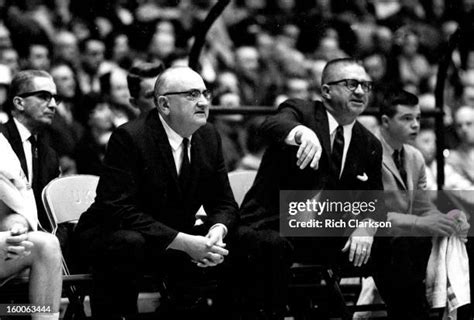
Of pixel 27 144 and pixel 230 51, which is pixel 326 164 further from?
pixel 230 51

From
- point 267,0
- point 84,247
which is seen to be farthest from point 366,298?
point 267,0

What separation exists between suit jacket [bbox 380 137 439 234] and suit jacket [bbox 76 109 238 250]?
0.99 metres

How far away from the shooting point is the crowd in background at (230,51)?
630 cm

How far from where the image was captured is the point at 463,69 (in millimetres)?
9336

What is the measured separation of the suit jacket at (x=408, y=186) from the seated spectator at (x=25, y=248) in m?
1.94

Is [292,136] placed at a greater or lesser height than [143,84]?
lesser

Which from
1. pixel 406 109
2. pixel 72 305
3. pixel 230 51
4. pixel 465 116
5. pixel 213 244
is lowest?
pixel 72 305

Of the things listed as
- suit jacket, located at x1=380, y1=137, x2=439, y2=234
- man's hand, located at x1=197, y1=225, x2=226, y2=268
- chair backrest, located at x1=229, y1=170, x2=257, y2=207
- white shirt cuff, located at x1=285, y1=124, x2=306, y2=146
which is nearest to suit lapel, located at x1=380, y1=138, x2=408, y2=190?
suit jacket, located at x1=380, y1=137, x2=439, y2=234

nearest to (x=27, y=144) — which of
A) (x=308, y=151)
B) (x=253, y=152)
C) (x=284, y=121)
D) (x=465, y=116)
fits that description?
(x=284, y=121)

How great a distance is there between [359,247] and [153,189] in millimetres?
1046

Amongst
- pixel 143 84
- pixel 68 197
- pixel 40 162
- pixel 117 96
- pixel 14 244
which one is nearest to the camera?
pixel 14 244

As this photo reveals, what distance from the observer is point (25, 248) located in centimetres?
396

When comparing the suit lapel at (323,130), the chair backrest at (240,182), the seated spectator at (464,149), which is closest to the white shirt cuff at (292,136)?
the suit lapel at (323,130)

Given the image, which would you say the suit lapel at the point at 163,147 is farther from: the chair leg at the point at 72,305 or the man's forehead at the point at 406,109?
the man's forehead at the point at 406,109
